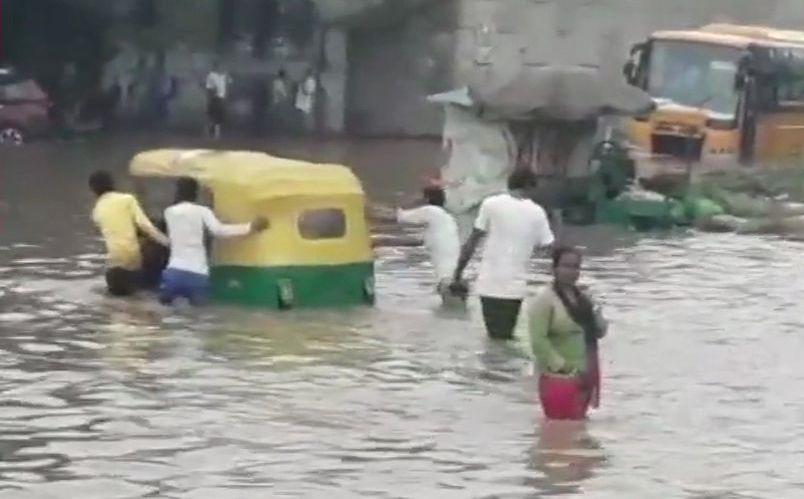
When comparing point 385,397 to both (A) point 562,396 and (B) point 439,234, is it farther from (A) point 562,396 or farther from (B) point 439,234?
(B) point 439,234

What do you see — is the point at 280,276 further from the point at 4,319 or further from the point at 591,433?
the point at 591,433

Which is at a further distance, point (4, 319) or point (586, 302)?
point (4, 319)

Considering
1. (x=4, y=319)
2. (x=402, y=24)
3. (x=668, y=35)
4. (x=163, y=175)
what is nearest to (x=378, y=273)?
(x=163, y=175)

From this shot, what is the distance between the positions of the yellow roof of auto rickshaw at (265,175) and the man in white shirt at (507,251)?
2.10 meters

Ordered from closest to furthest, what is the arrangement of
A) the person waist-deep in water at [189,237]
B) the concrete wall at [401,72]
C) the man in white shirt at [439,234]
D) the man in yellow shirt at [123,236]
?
the person waist-deep in water at [189,237] → the man in yellow shirt at [123,236] → the man in white shirt at [439,234] → the concrete wall at [401,72]

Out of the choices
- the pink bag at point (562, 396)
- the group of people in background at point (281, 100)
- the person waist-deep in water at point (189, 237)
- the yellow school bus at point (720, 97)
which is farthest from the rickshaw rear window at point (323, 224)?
the group of people in background at point (281, 100)

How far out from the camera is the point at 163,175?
2028 cm

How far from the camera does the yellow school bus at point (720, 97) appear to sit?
118 ft

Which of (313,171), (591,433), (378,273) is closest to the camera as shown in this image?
(591,433)

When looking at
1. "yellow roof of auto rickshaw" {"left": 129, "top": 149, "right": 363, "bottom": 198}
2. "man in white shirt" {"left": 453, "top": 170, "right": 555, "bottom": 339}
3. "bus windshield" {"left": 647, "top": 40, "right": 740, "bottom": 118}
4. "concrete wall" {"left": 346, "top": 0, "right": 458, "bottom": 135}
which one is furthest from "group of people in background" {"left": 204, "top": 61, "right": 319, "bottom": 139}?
"man in white shirt" {"left": 453, "top": 170, "right": 555, "bottom": 339}

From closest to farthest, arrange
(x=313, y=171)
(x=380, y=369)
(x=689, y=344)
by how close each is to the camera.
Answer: (x=380, y=369) → (x=689, y=344) → (x=313, y=171)

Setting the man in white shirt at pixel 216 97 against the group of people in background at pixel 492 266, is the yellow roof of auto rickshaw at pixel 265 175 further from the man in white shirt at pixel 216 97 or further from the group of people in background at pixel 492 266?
the man in white shirt at pixel 216 97

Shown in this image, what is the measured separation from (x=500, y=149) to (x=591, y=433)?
15662mm

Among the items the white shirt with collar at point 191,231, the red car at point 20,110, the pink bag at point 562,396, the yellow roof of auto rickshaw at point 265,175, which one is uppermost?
the yellow roof of auto rickshaw at point 265,175
